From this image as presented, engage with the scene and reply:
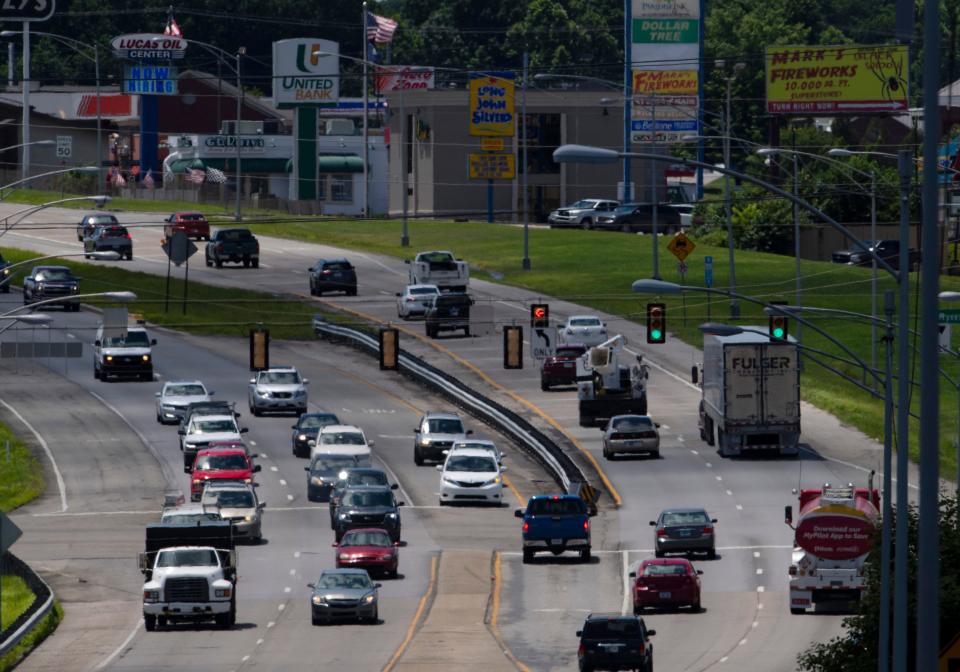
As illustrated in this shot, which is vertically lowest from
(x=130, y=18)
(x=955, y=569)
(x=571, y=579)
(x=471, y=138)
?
(x=571, y=579)

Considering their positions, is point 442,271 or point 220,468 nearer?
point 220,468

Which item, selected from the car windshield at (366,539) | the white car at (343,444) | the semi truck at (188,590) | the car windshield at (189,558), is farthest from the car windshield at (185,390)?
the car windshield at (189,558)

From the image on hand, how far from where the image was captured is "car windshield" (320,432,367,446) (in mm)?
58875

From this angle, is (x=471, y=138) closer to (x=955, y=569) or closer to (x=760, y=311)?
(x=760, y=311)

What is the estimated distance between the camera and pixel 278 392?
6869cm

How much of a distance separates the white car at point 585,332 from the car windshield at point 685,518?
27487 millimetres

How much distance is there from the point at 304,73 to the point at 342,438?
6928cm

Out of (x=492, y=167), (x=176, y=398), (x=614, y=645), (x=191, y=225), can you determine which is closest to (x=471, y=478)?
(x=176, y=398)

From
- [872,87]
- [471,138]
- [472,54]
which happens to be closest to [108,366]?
[872,87]

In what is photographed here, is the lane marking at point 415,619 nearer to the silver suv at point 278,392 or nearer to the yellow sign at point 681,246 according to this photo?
the silver suv at point 278,392

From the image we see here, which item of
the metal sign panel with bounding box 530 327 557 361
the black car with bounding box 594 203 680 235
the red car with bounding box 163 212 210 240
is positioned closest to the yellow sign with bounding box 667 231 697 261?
the metal sign panel with bounding box 530 327 557 361

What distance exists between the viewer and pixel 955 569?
28.4m

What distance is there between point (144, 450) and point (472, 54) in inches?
5099

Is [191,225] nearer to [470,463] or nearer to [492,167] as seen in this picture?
[492,167]
